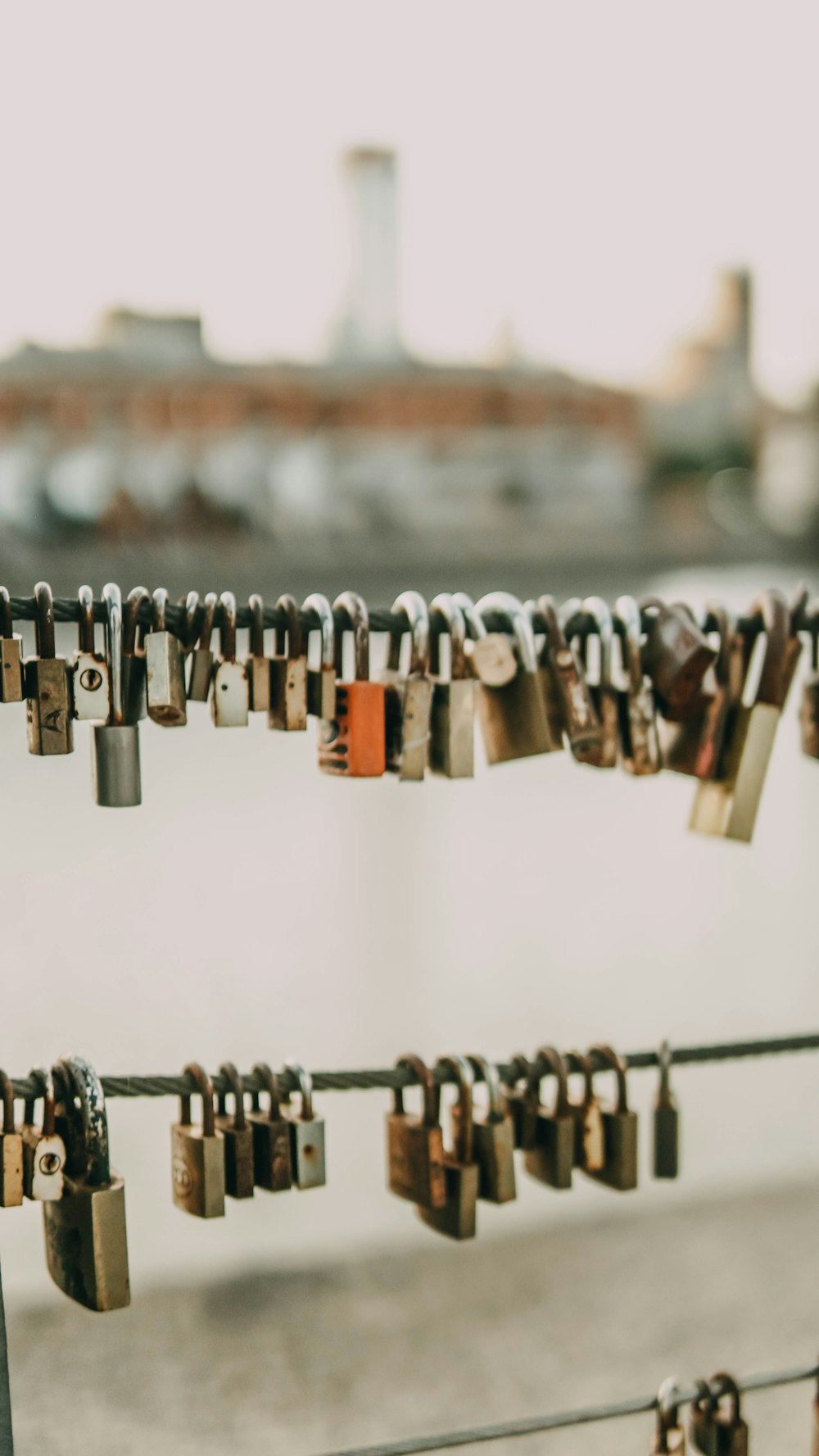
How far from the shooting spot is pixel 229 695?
89cm

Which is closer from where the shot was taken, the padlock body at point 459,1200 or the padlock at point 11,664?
the padlock at point 11,664

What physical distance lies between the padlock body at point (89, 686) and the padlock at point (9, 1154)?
22 cm

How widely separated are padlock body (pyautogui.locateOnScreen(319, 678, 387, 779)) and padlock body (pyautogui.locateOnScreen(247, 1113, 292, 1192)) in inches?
9.5

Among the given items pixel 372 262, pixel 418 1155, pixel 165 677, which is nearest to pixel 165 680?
pixel 165 677

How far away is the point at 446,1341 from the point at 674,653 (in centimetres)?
238

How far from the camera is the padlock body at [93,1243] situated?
2.80 ft

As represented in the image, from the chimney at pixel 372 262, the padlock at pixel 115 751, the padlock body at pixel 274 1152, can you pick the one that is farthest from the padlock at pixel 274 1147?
the chimney at pixel 372 262

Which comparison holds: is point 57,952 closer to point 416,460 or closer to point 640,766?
point 640,766

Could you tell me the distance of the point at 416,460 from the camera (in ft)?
73.6

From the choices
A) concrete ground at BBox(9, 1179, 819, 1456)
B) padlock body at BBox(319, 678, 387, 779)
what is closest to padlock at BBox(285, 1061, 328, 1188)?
padlock body at BBox(319, 678, 387, 779)

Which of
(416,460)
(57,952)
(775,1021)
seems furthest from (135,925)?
→ (416,460)

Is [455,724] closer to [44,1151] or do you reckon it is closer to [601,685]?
[601,685]

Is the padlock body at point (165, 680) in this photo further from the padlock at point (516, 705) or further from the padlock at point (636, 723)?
the padlock at point (636, 723)

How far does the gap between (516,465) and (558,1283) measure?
2058 cm
